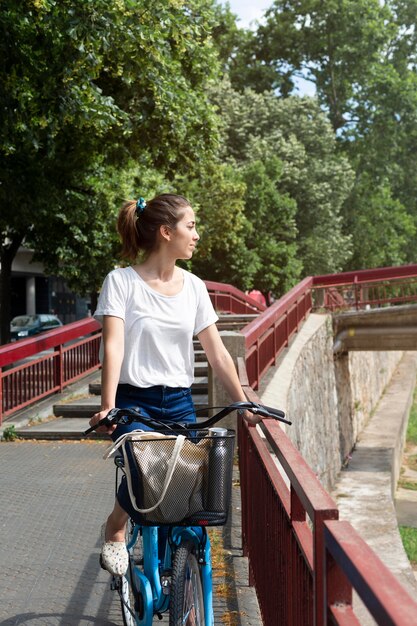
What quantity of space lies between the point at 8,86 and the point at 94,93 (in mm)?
1098

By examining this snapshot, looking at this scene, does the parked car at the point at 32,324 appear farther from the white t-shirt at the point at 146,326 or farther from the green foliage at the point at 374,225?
the white t-shirt at the point at 146,326

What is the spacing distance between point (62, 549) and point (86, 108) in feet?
23.9

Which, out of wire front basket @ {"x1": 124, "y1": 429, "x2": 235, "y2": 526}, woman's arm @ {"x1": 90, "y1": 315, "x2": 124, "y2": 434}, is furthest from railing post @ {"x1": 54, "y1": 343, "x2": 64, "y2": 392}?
wire front basket @ {"x1": 124, "y1": 429, "x2": 235, "y2": 526}

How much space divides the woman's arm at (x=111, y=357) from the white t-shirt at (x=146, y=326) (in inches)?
1.6

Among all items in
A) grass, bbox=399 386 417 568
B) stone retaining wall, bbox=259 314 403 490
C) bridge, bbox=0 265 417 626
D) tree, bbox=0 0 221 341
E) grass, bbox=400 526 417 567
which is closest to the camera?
bridge, bbox=0 265 417 626

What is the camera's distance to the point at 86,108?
11.4 metres

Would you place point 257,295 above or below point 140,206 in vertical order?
below

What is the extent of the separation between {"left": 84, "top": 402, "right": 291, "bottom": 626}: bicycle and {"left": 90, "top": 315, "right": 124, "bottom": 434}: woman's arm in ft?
0.33

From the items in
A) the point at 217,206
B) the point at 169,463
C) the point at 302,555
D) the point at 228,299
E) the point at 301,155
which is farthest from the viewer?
the point at 301,155

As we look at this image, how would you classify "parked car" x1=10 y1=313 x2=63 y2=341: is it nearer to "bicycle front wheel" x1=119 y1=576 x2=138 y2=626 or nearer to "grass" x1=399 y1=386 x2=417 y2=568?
"grass" x1=399 y1=386 x2=417 y2=568

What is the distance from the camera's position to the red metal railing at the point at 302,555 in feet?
5.28

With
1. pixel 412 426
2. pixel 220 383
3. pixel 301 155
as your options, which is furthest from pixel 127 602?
pixel 301 155

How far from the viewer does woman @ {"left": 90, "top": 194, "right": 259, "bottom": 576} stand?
3.36 metres

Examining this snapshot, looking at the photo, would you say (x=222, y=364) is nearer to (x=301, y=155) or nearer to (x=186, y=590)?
(x=186, y=590)
